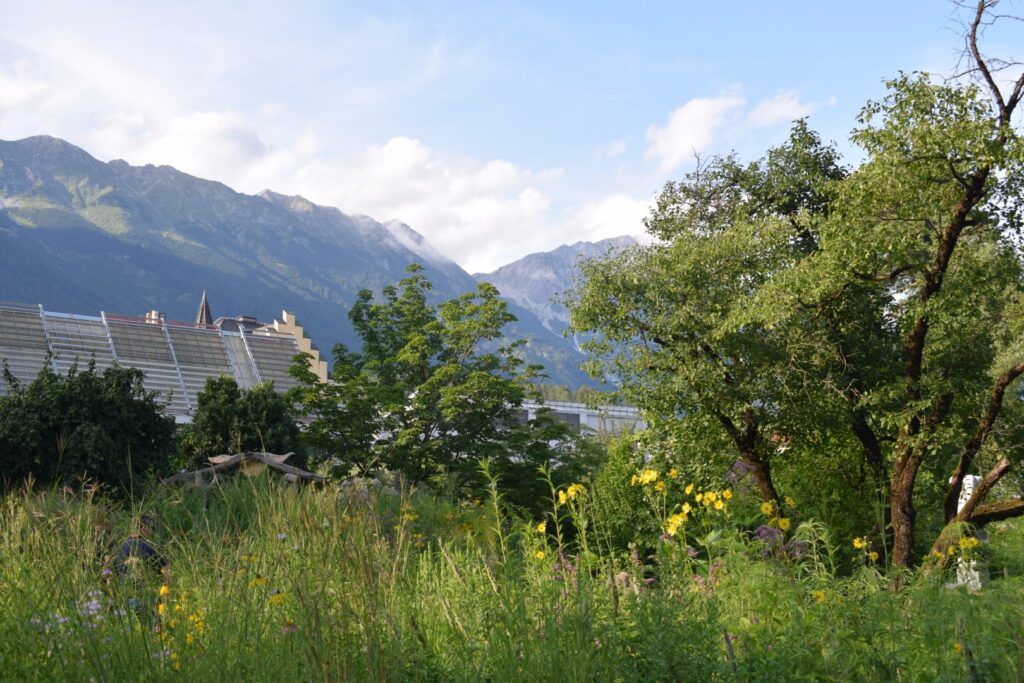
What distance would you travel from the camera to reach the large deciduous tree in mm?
10031

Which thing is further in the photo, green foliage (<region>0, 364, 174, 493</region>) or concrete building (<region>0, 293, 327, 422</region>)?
concrete building (<region>0, 293, 327, 422</region>)

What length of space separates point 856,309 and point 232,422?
16.2 metres

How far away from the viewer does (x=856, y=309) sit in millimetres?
12195

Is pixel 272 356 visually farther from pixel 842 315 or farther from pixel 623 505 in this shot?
pixel 842 315

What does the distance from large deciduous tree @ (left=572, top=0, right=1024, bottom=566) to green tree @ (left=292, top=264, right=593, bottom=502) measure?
26.9 feet

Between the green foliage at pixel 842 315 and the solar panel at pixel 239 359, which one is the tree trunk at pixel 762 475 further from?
the solar panel at pixel 239 359

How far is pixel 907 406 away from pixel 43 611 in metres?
9.98

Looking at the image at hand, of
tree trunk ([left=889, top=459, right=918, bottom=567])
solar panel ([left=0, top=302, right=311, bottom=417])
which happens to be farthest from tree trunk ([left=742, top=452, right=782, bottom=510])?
solar panel ([left=0, top=302, right=311, bottom=417])

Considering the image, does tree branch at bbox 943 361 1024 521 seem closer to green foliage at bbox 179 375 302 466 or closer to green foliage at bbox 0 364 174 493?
green foliage at bbox 0 364 174 493

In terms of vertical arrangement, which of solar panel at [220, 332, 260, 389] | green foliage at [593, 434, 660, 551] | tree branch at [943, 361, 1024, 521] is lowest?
green foliage at [593, 434, 660, 551]

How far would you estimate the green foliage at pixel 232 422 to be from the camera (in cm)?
2275

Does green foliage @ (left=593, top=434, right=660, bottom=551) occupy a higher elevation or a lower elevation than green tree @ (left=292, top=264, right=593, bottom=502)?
lower

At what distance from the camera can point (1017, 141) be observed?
9234 millimetres

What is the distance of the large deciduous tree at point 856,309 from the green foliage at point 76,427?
866 centimetres
